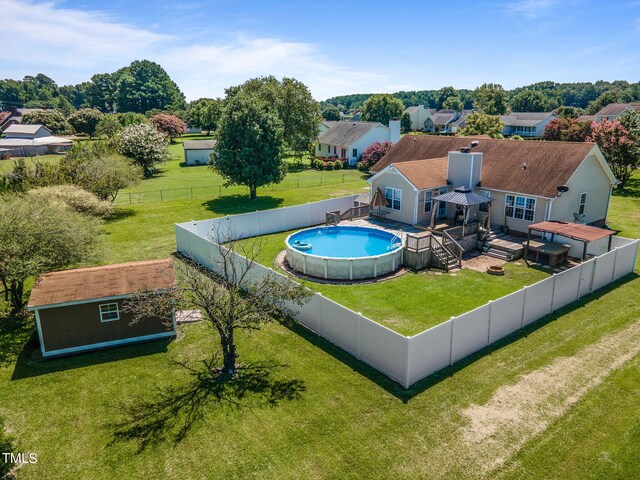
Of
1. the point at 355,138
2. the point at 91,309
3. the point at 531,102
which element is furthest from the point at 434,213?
the point at 531,102

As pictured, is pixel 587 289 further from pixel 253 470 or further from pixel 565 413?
pixel 253 470

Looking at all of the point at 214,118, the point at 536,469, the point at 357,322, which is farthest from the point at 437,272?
the point at 214,118

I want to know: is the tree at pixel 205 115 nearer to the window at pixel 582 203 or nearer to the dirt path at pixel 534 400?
the window at pixel 582 203

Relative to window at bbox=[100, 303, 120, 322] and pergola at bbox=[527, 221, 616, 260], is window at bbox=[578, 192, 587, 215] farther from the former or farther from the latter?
window at bbox=[100, 303, 120, 322]

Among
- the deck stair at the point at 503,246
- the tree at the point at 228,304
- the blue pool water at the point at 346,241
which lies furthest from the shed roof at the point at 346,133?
the tree at the point at 228,304

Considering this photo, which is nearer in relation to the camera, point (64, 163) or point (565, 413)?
point (565, 413)

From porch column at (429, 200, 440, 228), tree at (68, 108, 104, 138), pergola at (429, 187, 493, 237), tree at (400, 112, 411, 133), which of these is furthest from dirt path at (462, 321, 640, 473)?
tree at (68, 108, 104, 138)

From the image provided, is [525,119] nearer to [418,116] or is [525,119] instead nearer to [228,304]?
[418,116]
